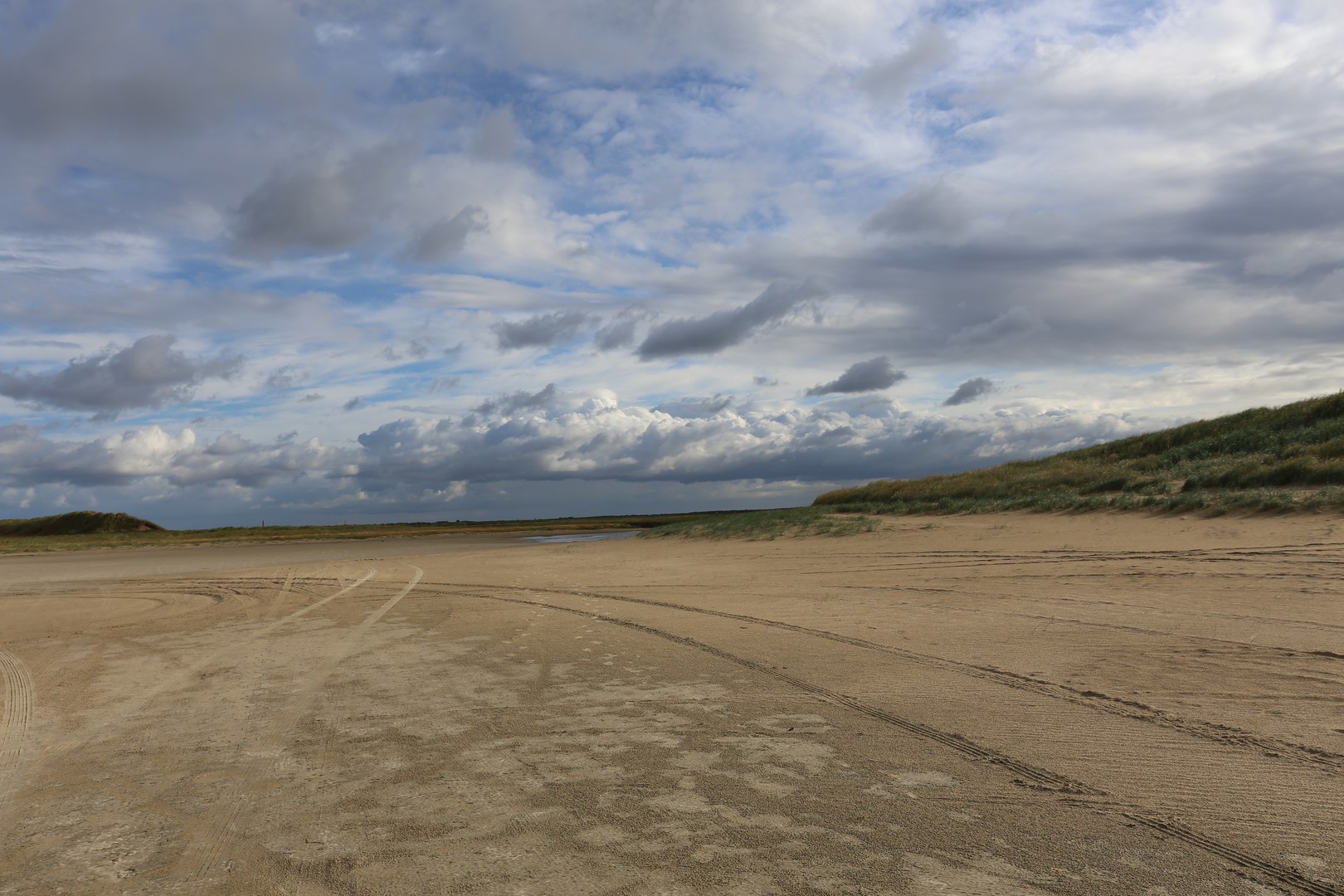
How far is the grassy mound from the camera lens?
81.4 m

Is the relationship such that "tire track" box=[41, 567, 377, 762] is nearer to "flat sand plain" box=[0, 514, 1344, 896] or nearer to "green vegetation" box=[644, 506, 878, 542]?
"flat sand plain" box=[0, 514, 1344, 896]

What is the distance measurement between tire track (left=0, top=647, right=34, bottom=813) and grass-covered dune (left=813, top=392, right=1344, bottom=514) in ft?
63.9

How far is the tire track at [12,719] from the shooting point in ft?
18.3

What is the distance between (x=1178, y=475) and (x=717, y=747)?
23582mm

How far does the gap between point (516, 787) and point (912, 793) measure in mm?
2266

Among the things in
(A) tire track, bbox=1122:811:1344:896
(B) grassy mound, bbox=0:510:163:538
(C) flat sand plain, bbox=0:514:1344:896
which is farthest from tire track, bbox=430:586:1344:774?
(B) grassy mound, bbox=0:510:163:538

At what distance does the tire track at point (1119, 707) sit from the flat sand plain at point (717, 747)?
0.03 metres

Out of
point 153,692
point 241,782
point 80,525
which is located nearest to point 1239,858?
point 241,782

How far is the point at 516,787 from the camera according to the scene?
4918mm

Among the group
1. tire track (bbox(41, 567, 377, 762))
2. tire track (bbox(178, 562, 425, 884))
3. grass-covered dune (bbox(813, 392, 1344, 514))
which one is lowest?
tire track (bbox(41, 567, 377, 762))

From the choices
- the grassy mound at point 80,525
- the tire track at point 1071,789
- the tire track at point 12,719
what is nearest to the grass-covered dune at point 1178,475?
the tire track at point 1071,789

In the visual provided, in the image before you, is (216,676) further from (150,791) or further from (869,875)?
(869,875)

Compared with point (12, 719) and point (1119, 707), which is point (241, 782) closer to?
point (12, 719)

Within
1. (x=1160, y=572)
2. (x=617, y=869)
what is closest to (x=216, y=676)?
(x=617, y=869)
